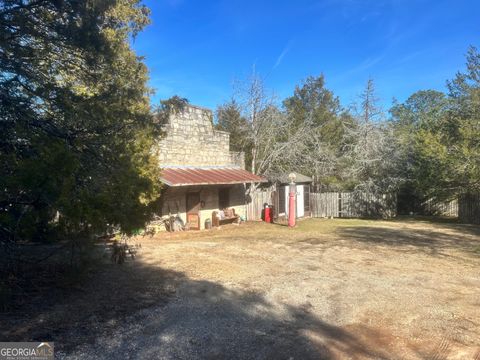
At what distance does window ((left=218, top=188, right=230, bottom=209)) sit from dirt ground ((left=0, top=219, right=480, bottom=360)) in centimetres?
771

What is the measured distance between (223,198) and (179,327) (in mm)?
14057

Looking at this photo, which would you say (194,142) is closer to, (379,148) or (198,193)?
(198,193)

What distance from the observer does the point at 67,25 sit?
6.69m

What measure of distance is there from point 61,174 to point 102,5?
3227 mm

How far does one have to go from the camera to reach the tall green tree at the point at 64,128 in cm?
546

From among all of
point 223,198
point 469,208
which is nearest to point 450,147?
point 469,208

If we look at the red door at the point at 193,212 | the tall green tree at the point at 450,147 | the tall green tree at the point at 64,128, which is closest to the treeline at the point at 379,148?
the tall green tree at the point at 450,147

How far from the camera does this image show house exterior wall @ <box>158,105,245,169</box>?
1678 cm

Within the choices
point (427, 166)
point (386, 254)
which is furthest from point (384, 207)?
point (386, 254)

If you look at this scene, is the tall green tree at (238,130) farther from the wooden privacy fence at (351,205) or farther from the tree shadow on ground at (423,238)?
the tree shadow on ground at (423,238)

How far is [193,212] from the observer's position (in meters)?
17.3

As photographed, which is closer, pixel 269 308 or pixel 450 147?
pixel 269 308

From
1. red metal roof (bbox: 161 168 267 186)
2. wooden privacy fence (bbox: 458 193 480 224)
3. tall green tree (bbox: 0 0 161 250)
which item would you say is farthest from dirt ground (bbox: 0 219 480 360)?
wooden privacy fence (bbox: 458 193 480 224)

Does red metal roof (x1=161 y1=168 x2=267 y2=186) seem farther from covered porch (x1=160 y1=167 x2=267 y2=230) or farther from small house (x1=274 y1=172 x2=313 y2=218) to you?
small house (x1=274 y1=172 x2=313 y2=218)
